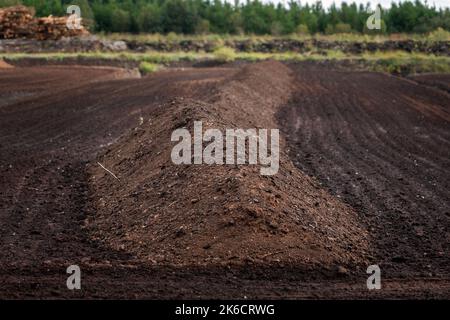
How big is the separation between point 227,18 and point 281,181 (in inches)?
2831

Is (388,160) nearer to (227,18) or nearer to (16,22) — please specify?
(16,22)

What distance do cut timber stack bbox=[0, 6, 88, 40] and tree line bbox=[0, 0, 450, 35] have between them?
14.1 metres

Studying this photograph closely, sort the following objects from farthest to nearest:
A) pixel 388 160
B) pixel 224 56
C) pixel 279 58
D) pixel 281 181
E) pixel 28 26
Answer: pixel 279 58 < pixel 224 56 < pixel 28 26 < pixel 388 160 < pixel 281 181

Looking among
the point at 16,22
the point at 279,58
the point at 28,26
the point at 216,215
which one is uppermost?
the point at 16,22

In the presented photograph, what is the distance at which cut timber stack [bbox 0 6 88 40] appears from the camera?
47.6 meters

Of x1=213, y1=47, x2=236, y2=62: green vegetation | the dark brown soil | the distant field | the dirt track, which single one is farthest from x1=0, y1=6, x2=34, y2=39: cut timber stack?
the dark brown soil

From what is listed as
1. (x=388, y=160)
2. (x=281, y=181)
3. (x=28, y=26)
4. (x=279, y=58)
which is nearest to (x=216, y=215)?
(x=281, y=181)

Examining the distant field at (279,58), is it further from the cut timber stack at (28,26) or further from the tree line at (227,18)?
the tree line at (227,18)

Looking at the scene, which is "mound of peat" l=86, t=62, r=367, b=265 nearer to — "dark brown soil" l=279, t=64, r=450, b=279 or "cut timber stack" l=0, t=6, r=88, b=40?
"dark brown soil" l=279, t=64, r=450, b=279

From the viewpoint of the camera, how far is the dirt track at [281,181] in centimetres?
798

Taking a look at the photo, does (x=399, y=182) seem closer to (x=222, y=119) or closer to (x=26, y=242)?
(x=222, y=119)

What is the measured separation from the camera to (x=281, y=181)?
11.1 meters

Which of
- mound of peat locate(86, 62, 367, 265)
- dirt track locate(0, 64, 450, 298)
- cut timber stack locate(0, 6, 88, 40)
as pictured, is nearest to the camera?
dirt track locate(0, 64, 450, 298)

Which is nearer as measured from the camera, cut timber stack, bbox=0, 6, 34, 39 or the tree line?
cut timber stack, bbox=0, 6, 34, 39
